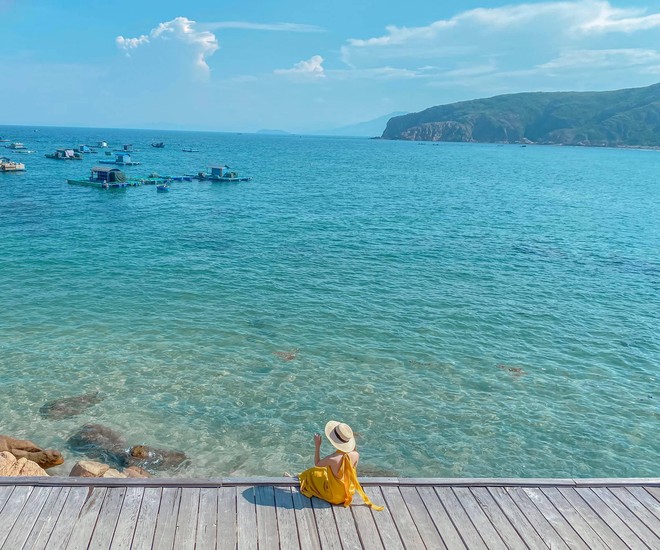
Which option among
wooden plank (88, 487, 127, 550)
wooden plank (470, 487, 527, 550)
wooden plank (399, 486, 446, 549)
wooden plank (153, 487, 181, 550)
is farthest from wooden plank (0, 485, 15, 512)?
wooden plank (470, 487, 527, 550)

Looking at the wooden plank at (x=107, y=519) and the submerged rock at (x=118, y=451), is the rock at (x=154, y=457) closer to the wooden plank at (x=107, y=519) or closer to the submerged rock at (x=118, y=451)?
the submerged rock at (x=118, y=451)

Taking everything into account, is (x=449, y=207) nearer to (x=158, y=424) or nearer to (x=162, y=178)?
(x=162, y=178)

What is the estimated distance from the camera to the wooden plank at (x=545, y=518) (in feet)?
30.9

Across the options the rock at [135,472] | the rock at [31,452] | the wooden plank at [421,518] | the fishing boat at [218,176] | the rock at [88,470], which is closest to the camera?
the wooden plank at [421,518]

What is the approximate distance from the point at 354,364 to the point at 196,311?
31.4ft

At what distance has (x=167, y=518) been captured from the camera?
9.45 metres

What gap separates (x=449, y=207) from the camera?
6500 centimetres

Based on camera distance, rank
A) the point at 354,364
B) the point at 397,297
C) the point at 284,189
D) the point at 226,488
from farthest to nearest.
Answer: the point at 284,189 → the point at 397,297 → the point at 354,364 → the point at 226,488

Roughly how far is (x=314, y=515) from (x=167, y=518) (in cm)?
271

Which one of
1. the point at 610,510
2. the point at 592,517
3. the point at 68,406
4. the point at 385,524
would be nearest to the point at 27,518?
the point at 385,524

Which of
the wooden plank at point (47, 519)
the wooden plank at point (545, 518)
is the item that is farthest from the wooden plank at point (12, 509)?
the wooden plank at point (545, 518)

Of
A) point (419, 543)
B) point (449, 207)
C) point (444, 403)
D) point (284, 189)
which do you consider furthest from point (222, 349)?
point (284, 189)

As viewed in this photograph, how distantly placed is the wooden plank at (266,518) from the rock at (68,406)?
10518mm

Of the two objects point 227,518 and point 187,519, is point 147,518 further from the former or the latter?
point 227,518
